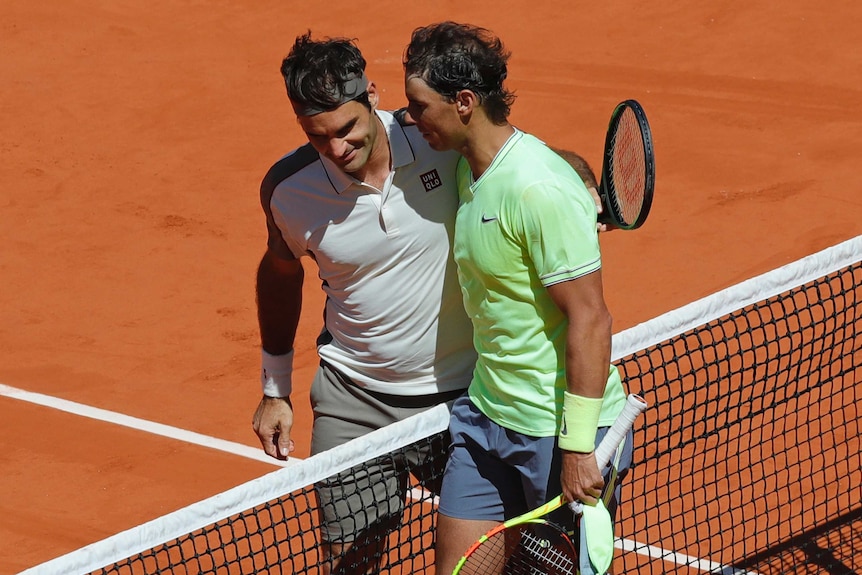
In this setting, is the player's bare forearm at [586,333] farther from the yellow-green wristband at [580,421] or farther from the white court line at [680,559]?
the white court line at [680,559]

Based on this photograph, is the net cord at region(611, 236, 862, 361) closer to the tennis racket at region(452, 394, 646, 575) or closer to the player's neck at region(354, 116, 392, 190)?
the tennis racket at region(452, 394, 646, 575)

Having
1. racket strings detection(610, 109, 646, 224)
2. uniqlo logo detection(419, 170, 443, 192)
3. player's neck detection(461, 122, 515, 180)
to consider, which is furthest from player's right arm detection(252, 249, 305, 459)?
racket strings detection(610, 109, 646, 224)

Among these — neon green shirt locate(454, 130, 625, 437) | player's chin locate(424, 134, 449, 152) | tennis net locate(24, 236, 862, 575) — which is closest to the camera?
neon green shirt locate(454, 130, 625, 437)

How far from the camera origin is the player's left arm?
12.3 feet

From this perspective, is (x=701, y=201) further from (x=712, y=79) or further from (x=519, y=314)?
(x=519, y=314)

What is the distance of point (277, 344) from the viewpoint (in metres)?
4.96

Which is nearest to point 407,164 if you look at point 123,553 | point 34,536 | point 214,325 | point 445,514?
point 445,514

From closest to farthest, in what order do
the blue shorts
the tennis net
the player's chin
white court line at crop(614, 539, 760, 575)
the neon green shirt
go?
the neon green shirt
the player's chin
the blue shorts
the tennis net
white court line at crop(614, 539, 760, 575)

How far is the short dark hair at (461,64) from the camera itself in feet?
12.6

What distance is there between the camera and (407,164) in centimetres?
438

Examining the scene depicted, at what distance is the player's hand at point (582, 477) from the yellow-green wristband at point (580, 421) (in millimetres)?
37

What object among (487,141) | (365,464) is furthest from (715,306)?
(365,464)

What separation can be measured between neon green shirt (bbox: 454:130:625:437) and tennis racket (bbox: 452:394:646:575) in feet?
0.42

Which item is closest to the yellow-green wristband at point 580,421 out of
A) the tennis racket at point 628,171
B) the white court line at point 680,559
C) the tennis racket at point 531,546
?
the tennis racket at point 531,546
